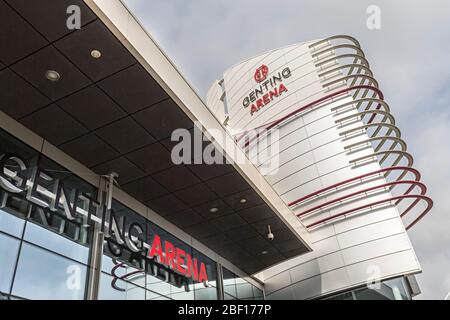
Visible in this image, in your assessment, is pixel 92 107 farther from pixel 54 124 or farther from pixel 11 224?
pixel 11 224

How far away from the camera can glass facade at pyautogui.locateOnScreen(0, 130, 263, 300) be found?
7125 mm

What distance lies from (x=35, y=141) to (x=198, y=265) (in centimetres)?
618

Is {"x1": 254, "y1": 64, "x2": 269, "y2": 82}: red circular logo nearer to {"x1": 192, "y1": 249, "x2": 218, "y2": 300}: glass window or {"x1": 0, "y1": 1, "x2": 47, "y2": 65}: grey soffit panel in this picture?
{"x1": 192, "y1": 249, "x2": 218, "y2": 300}: glass window

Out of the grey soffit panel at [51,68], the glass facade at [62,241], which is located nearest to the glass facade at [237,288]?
the glass facade at [62,241]

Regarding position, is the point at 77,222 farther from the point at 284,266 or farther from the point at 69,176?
the point at 284,266

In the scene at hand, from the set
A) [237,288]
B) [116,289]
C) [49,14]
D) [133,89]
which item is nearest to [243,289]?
[237,288]

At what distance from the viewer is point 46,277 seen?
746cm

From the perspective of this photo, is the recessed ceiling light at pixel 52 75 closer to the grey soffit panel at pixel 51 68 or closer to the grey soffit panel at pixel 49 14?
the grey soffit panel at pixel 51 68

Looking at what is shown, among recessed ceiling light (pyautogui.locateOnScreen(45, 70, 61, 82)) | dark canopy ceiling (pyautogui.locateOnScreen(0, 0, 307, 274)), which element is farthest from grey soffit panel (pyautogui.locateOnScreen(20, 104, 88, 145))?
recessed ceiling light (pyautogui.locateOnScreen(45, 70, 61, 82))

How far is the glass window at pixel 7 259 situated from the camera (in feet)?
22.0

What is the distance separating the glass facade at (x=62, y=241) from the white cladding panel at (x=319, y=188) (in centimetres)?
614

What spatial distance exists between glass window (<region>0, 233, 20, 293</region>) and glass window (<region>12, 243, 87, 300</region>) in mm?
119
